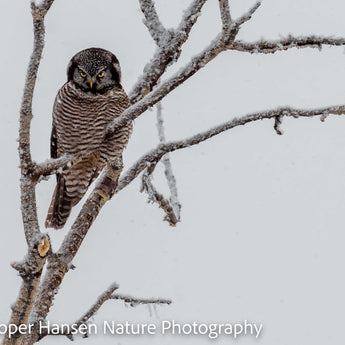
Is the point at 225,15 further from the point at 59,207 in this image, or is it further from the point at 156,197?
the point at 59,207

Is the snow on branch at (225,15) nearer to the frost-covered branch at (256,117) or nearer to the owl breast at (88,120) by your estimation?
the frost-covered branch at (256,117)

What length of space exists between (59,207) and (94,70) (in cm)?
142

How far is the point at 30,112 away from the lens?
10.0 ft

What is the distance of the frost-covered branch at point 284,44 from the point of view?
→ 3.50 m

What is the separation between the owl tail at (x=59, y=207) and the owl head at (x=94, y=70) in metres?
1.02

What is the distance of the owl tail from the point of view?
5938 mm

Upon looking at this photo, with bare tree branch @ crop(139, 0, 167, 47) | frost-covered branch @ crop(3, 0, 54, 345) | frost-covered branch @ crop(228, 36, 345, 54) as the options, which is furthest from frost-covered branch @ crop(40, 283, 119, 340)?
frost-covered branch @ crop(228, 36, 345, 54)

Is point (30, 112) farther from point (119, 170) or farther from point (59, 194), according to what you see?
point (59, 194)

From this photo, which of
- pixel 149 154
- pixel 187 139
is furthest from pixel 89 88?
pixel 187 139

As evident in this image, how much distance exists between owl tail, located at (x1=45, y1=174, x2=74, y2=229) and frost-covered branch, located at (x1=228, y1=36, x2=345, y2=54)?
122 inches

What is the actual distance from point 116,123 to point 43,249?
1277mm

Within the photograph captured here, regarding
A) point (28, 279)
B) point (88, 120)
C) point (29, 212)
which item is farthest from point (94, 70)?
point (28, 279)

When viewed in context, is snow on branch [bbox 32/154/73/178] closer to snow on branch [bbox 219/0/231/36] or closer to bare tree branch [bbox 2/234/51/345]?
bare tree branch [bbox 2/234/51/345]

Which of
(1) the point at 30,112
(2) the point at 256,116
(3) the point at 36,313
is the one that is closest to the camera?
(1) the point at 30,112
